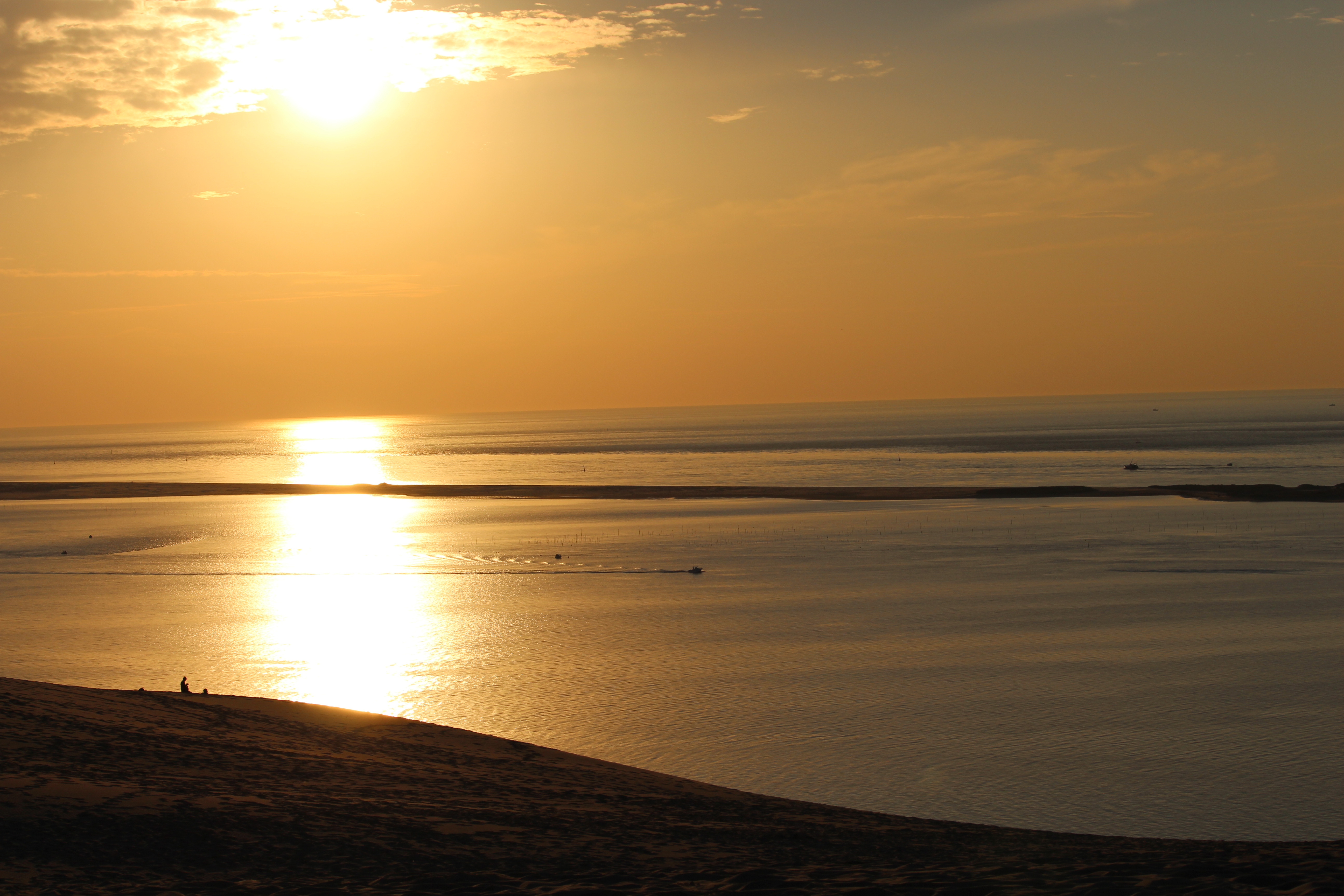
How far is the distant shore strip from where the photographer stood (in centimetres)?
6638

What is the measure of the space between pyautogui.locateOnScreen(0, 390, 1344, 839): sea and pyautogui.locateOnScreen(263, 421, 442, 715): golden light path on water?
6.5 inches

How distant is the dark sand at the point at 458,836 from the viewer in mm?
10023

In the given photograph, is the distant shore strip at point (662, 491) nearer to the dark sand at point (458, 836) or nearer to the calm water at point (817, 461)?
the calm water at point (817, 461)

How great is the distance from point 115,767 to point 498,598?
20956 mm

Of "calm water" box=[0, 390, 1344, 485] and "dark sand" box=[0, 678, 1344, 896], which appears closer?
→ "dark sand" box=[0, 678, 1344, 896]

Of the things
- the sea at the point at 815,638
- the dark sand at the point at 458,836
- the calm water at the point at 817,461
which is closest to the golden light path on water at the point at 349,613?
the sea at the point at 815,638

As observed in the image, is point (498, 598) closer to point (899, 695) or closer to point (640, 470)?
point (899, 695)

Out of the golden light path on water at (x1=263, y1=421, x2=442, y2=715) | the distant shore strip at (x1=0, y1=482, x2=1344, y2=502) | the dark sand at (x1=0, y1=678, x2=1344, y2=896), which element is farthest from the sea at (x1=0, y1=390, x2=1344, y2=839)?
Result: the distant shore strip at (x1=0, y1=482, x2=1344, y2=502)

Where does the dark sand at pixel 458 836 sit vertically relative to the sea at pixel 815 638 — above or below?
below

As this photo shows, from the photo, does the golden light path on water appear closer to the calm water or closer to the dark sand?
the dark sand

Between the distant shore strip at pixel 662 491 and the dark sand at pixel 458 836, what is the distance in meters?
58.0

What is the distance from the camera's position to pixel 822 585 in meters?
35.3

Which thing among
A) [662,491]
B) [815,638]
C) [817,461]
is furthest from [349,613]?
[817,461]

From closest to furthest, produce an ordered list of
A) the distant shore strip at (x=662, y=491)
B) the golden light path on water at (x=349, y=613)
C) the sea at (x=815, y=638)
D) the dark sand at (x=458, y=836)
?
1. the dark sand at (x=458, y=836)
2. the sea at (x=815, y=638)
3. the golden light path on water at (x=349, y=613)
4. the distant shore strip at (x=662, y=491)
